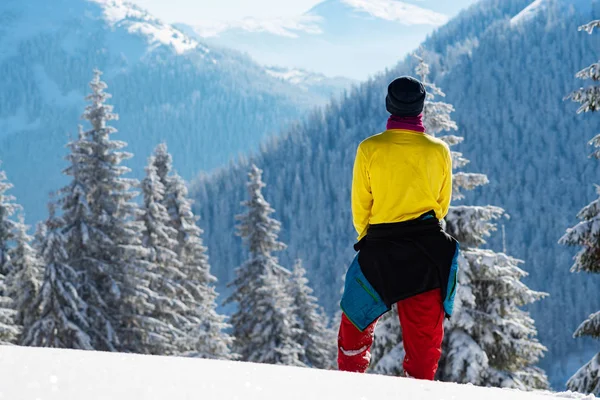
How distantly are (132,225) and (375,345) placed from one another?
9515mm

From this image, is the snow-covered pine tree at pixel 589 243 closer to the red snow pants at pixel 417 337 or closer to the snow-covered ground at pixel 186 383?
the red snow pants at pixel 417 337

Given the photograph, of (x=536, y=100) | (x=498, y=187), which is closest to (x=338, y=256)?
(x=498, y=187)

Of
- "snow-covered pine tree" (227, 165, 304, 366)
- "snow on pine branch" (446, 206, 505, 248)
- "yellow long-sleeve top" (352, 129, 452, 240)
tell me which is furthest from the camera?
"snow-covered pine tree" (227, 165, 304, 366)

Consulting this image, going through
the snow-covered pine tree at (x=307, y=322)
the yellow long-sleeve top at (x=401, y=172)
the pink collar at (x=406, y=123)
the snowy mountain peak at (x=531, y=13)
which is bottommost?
the snow-covered pine tree at (x=307, y=322)

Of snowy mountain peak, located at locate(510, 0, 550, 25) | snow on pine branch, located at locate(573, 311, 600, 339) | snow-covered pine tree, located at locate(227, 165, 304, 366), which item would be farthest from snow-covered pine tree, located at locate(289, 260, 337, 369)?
snowy mountain peak, located at locate(510, 0, 550, 25)

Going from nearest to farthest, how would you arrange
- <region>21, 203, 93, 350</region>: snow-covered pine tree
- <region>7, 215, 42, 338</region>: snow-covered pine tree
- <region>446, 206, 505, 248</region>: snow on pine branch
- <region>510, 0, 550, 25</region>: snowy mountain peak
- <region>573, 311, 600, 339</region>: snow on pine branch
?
<region>573, 311, 600, 339</region>: snow on pine branch → <region>446, 206, 505, 248</region>: snow on pine branch → <region>21, 203, 93, 350</region>: snow-covered pine tree → <region>7, 215, 42, 338</region>: snow-covered pine tree → <region>510, 0, 550, 25</region>: snowy mountain peak

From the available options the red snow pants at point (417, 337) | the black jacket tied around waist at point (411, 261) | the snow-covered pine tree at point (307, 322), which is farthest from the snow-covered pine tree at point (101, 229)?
the black jacket tied around waist at point (411, 261)

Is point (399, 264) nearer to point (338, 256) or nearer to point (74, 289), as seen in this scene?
point (74, 289)

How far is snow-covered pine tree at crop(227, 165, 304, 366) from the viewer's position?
70.1 feet

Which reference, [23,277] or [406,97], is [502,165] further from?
[406,97]

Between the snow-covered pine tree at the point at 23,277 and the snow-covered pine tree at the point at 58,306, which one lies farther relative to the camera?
the snow-covered pine tree at the point at 23,277

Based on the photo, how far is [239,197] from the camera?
120m

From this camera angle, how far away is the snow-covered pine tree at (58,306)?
16.3 m

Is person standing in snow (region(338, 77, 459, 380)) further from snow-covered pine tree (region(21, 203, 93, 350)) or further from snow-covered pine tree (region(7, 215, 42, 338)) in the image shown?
snow-covered pine tree (region(7, 215, 42, 338))
